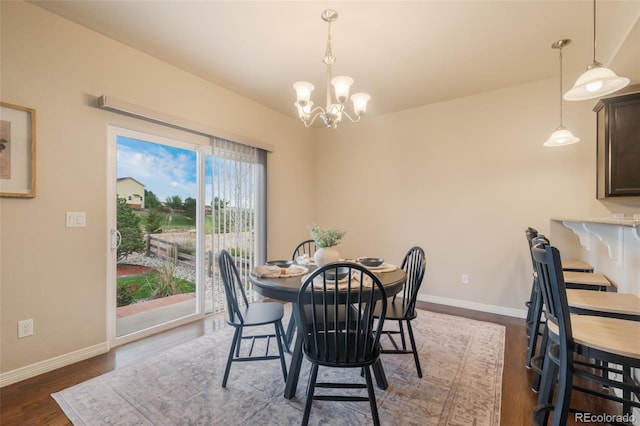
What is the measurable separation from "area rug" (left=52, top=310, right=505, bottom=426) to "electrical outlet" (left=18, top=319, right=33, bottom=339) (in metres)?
0.56

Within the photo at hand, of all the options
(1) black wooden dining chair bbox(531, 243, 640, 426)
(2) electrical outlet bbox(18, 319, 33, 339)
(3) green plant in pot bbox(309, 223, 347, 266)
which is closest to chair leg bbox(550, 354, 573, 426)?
(1) black wooden dining chair bbox(531, 243, 640, 426)

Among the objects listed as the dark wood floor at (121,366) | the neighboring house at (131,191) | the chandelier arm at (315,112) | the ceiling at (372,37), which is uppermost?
the ceiling at (372,37)

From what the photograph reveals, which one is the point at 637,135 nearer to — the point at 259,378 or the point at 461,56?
the point at 461,56

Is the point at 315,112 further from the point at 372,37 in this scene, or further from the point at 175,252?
the point at 175,252

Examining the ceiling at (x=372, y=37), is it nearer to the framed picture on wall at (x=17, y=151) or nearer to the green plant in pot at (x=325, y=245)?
the framed picture on wall at (x=17, y=151)

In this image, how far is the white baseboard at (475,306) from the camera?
3.45 m

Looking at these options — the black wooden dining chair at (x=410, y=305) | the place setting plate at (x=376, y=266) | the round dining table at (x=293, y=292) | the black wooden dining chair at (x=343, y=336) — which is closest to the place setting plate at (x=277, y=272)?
the round dining table at (x=293, y=292)

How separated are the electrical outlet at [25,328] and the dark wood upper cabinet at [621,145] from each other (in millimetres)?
4893

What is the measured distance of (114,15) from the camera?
2.26 m

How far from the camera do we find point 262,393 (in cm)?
196

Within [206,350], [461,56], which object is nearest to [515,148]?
[461,56]

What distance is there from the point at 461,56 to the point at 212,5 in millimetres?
2220

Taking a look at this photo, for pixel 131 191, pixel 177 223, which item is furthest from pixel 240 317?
pixel 131 191

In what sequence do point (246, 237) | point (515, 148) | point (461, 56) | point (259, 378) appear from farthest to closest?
point (246, 237)
point (515, 148)
point (461, 56)
point (259, 378)
